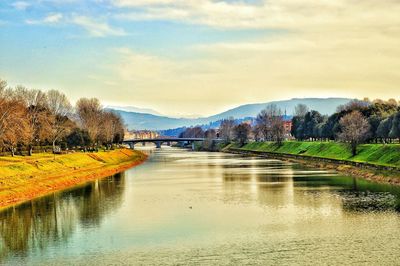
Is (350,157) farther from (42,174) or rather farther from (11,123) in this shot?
(11,123)

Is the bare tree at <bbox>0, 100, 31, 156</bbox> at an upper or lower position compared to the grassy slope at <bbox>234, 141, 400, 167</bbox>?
upper

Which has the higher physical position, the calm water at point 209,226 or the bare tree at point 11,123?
the bare tree at point 11,123

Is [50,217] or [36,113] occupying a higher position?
[36,113]

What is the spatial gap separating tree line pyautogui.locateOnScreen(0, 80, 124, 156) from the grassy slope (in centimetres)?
4960

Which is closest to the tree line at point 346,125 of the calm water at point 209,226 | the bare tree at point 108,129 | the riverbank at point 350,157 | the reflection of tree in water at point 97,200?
the riverbank at point 350,157

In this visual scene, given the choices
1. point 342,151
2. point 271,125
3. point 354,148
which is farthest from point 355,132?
point 271,125

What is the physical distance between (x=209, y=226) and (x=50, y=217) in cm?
1468

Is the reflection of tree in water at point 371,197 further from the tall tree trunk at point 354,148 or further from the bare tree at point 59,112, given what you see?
the bare tree at point 59,112

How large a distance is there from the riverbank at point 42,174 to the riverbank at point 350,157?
135 ft

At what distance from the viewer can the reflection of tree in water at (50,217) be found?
34.2 metres

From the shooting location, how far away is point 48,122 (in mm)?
95562

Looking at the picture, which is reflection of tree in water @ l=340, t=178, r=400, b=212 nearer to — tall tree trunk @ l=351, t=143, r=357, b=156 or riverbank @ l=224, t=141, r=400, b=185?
A: riverbank @ l=224, t=141, r=400, b=185

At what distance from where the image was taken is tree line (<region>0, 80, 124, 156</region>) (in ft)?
245

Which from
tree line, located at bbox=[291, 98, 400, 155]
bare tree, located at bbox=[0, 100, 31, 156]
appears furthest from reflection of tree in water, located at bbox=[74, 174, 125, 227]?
tree line, located at bbox=[291, 98, 400, 155]
